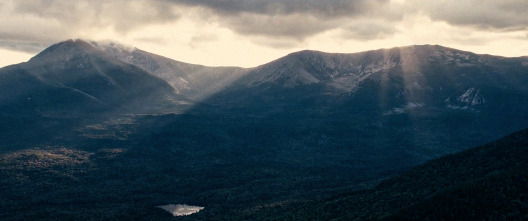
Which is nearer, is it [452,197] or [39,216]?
[452,197]

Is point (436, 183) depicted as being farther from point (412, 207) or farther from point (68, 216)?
point (68, 216)

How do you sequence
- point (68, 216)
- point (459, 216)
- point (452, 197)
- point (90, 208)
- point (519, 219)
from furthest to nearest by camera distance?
point (90, 208) < point (68, 216) < point (452, 197) < point (459, 216) < point (519, 219)

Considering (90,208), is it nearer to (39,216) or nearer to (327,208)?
(39,216)

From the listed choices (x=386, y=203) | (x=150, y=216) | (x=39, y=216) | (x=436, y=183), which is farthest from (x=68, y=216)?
(x=436, y=183)

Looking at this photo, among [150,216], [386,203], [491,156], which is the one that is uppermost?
[491,156]

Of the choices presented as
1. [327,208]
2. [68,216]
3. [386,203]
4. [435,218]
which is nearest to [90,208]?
[68,216]

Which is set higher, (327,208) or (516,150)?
(516,150)

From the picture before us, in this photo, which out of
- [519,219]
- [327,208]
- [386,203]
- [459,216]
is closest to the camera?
[519,219]
